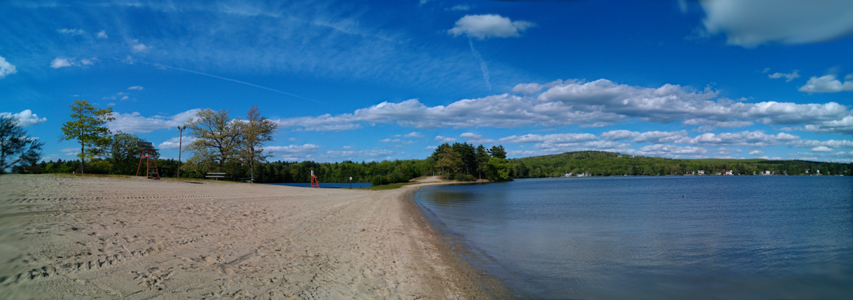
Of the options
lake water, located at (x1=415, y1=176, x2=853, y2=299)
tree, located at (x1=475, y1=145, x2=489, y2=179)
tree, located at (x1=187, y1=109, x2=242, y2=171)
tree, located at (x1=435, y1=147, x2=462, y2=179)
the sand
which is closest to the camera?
the sand

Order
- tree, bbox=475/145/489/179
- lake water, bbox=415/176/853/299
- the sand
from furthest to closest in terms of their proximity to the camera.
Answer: tree, bbox=475/145/489/179
lake water, bbox=415/176/853/299
the sand

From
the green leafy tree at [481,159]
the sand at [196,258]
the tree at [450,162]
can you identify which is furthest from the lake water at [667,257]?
the green leafy tree at [481,159]

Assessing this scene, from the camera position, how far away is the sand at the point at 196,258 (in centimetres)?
520

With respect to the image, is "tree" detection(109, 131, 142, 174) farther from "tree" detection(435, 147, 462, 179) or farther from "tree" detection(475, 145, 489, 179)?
"tree" detection(475, 145, 489, 179)

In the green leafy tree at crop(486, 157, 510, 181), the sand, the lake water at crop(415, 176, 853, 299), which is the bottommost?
the lake water at crop(415, 176, 853, 299)

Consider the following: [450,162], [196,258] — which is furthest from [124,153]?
[450,162]

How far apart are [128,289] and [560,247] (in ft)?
36.5

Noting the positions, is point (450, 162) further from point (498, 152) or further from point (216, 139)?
point (216, 139)

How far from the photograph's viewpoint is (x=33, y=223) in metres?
7.63

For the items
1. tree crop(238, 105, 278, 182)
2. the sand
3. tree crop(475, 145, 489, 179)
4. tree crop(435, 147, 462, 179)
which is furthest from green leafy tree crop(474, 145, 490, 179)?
the sand

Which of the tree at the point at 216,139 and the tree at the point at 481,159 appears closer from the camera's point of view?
the tree at the point at 216,139

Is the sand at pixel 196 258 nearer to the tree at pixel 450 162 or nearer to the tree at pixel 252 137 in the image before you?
the tree at pixel 252 137

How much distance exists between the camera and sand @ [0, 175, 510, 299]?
520 cm

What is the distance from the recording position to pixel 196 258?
698 centimetres
